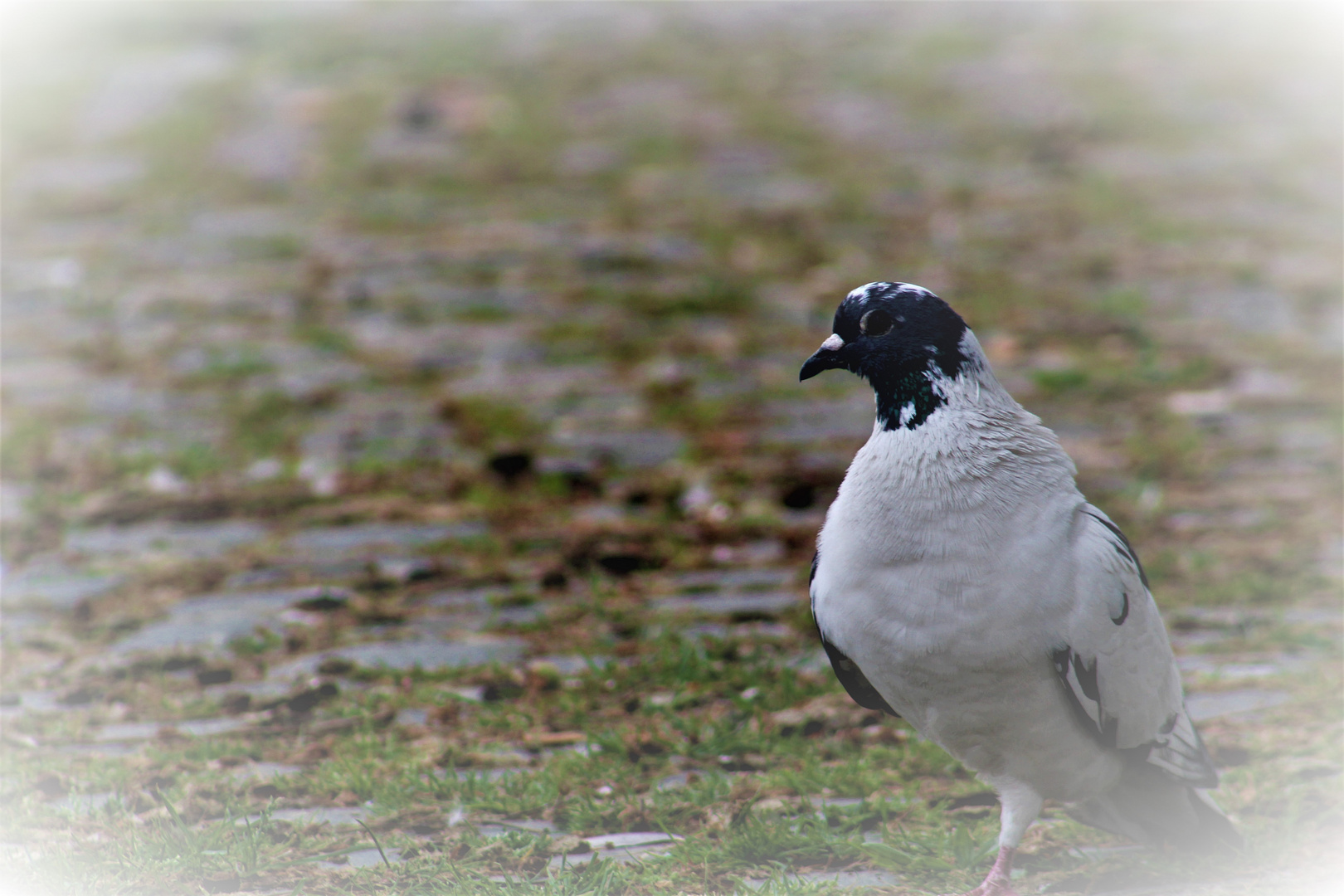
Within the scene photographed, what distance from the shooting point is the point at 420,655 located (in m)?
4.05

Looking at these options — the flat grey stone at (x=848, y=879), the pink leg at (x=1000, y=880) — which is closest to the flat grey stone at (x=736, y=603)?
the flat grey stone at (x=848, y=879)

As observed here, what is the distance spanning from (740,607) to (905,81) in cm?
764

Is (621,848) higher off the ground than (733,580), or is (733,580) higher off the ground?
(733,580)

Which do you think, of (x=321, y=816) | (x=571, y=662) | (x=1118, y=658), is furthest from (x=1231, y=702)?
(x=321, y=816)

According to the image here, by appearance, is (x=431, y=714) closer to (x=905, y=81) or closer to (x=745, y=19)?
(x=905, y=81)

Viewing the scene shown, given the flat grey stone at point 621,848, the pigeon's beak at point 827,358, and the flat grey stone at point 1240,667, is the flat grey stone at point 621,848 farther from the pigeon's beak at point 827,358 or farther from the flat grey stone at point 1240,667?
the flat grey stone at point 1240,667

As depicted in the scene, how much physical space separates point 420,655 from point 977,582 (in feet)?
7.26

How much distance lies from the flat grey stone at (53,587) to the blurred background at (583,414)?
2 cm

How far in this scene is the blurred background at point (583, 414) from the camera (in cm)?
330

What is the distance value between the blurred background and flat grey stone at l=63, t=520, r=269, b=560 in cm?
2

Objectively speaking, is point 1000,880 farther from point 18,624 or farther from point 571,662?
point 18,624

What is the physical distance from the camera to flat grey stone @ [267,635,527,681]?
396cm

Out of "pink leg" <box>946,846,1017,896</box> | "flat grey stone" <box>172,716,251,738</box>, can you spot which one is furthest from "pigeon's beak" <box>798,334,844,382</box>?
"flat grey stone" <box>172,716,251,738</box>

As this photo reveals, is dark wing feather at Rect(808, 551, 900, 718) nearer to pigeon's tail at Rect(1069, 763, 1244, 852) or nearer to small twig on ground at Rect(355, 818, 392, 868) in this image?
pigeon's tail at Rect(1069, 763, 1244, 852)
